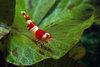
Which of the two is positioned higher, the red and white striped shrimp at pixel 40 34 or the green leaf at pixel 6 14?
the green leaf at pixel 6 14

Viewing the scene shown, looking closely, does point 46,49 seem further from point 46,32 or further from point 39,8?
point 39,8

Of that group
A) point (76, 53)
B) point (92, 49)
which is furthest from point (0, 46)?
point (92, 49)

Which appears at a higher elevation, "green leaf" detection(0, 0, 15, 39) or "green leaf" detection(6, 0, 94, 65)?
"green leaf" detection(0, 0, 15, 39)

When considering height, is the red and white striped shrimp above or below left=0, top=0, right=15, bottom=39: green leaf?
below

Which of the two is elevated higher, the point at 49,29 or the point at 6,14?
the point at 6,14

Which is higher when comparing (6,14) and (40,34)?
(6,14)

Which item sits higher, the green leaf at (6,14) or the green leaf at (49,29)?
the green leaf at (6,14)

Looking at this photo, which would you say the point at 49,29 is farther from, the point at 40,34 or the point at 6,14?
the point at 6,14

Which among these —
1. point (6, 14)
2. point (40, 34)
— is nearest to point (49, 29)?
point (40, 34)
